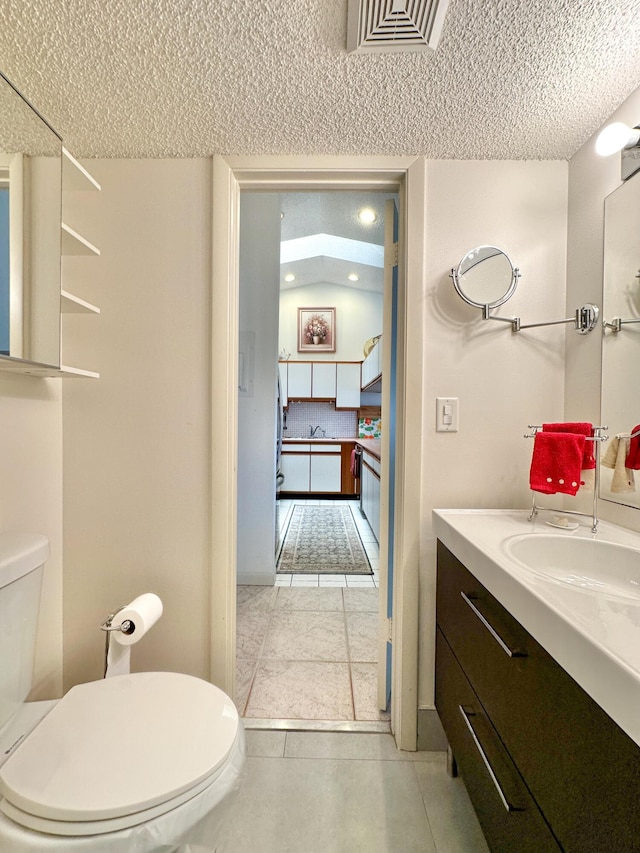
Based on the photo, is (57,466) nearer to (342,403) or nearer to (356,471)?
(356,471)

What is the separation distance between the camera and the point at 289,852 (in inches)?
39.0

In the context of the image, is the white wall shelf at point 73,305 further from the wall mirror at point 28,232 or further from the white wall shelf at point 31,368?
the white wall shelf at point 31,368

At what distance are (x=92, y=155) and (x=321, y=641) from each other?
2.36 metres

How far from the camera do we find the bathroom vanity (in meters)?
0.50

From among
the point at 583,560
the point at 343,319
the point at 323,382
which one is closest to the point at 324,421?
the point at 323,382

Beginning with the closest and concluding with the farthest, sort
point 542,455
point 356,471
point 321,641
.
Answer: point 542,455
point 321,641
point 356,471

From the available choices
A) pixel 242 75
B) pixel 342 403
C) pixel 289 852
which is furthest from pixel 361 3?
pixel 342 403

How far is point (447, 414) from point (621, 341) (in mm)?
536

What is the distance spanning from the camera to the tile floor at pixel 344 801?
1.01m

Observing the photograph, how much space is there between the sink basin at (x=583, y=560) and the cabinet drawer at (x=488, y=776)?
0.39m

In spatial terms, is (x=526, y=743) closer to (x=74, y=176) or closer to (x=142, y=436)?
(x=142, y=436)

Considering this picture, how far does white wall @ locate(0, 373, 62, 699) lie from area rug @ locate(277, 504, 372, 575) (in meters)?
1.70

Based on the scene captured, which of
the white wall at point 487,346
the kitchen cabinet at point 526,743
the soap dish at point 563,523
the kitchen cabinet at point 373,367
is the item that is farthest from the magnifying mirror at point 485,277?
the kitchen cabinet at point 373,367

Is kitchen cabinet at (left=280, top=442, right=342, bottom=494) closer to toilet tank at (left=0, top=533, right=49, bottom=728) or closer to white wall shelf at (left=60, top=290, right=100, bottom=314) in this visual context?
white wall shelf at (left=60, top=290, right=100, bottom=314)
